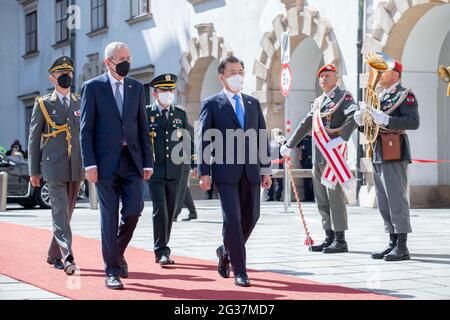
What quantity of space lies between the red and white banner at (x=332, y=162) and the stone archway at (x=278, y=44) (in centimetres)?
873

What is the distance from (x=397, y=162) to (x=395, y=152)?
Answer: 99 mm

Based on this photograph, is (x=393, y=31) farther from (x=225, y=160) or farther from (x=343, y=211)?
(x=225, y=160)

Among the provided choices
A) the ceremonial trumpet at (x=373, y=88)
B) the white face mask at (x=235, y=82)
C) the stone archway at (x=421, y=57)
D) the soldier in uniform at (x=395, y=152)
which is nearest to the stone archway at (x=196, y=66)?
the stone archway at (x=421, y=57)

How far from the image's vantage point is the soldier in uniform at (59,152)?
8.98 meters

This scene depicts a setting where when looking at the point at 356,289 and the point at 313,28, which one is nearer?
the point at 356,289

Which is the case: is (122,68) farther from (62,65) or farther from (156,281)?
(156,281)

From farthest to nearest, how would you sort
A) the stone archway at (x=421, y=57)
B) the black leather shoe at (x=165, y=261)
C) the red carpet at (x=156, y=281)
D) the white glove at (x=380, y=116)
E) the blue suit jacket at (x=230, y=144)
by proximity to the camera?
the stone archway at (x=421, y=57)
the white glove at (x=380, y=116)
the black leather shoe at (x=165, y=261)
the blue suit jacket at (x=230, y=144)
the red carpet at (x=156, y=281)

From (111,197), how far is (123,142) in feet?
1.45

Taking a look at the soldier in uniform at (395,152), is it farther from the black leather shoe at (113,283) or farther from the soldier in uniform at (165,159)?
the black leather shoe at (113,283)

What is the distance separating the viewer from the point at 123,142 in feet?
26.2

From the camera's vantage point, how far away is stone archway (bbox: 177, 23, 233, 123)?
2309 centimetres

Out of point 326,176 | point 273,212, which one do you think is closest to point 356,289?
point 326,176
